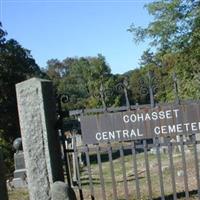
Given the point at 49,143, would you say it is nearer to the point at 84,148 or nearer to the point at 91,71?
the point at 84,148

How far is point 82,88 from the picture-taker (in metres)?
72.4

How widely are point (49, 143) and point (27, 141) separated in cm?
38

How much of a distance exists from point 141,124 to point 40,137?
1489 mm

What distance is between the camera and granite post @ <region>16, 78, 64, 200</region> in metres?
7.50

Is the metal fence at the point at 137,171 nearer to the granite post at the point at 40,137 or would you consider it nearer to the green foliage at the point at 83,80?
the granite post at the point at 40,137

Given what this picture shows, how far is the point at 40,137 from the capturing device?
7535 millimetres

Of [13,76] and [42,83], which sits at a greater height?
[13,76]

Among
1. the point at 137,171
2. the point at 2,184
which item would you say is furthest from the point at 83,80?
the point at 2,184

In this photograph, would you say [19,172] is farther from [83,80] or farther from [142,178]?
[83,80]

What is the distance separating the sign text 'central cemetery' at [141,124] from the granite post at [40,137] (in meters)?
0.50

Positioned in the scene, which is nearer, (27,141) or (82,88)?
(27,141)

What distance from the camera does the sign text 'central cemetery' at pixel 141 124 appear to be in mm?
7234

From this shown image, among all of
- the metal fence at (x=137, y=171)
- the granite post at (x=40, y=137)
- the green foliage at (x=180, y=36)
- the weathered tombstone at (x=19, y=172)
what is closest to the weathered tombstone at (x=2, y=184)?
the granite post at (x=40, y=137)

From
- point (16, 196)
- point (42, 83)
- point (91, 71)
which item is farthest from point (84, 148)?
point (91, 71)
